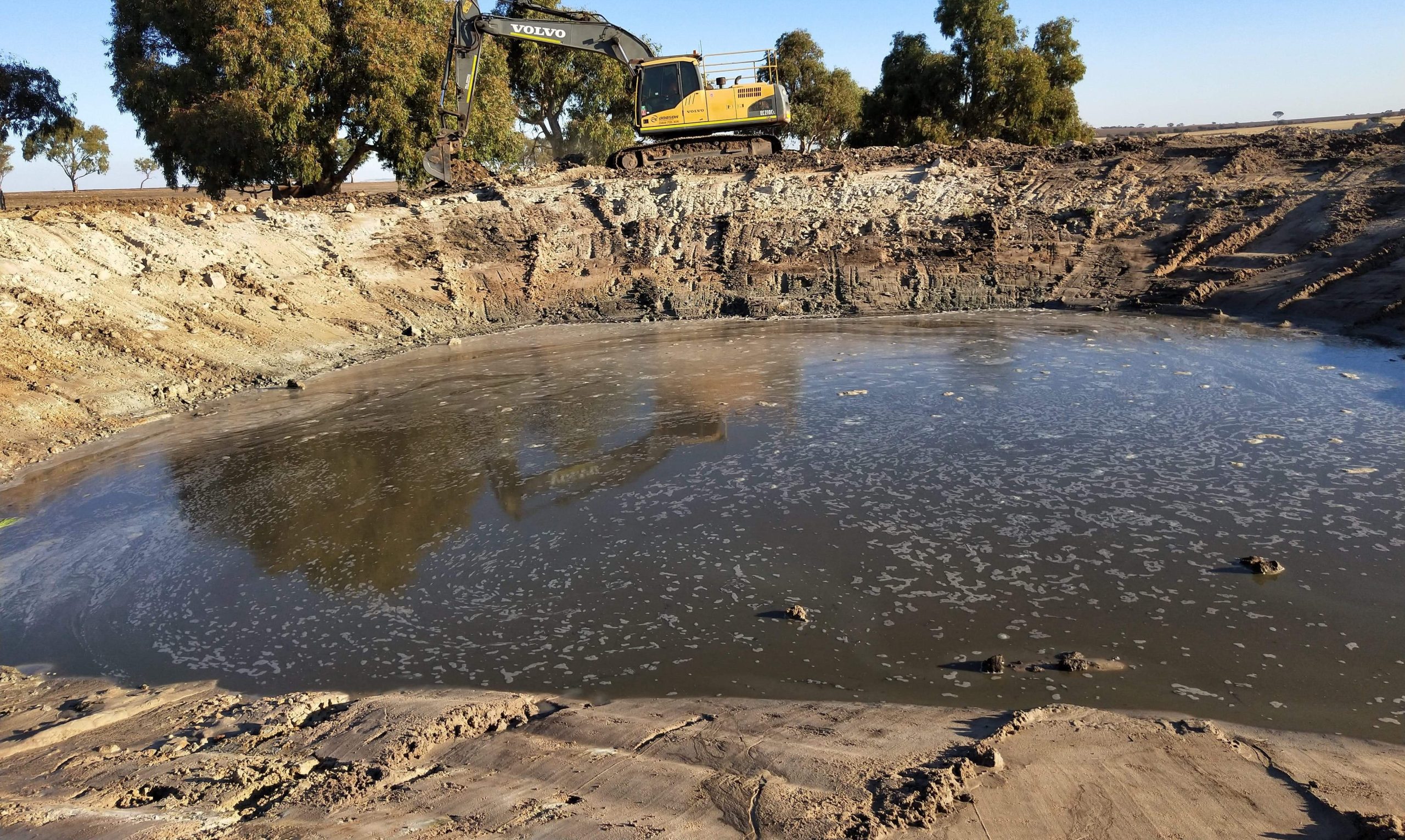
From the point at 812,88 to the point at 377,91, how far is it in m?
17.5

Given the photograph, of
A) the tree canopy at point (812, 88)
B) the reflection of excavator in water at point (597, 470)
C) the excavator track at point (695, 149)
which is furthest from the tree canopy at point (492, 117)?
the reflection of excavator in water at point (597, 470)

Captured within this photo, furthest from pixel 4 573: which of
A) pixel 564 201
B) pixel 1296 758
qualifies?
pixel 564 201

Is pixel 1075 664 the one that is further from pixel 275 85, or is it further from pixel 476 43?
pixel 275 85

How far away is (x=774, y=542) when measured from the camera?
6465mm

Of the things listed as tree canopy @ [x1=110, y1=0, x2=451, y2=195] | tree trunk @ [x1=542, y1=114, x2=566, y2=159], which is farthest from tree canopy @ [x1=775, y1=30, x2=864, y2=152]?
tree canopy @ [x1=110, y1=0, x2=451, y2=195]

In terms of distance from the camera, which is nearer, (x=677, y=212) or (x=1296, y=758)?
(x=1296, y=758)

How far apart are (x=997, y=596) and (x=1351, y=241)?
44.5 ft

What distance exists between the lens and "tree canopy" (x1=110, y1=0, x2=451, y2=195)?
19.0m

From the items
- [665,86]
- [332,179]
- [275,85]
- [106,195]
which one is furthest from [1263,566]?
[106,195]

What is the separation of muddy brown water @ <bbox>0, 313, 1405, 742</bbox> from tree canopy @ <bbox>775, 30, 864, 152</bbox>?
Result: 23.6m

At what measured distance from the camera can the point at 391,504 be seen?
7.79 meters

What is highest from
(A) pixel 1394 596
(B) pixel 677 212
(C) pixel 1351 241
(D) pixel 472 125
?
(D) pixel 472 125

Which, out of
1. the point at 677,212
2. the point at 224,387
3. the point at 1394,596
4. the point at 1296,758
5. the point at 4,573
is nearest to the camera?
the point at 1296,758

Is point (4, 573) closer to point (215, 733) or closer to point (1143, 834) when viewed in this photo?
point (215, 733)
